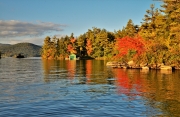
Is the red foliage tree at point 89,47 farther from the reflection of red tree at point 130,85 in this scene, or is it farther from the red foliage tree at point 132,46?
the reflection of red tree at point 130,85

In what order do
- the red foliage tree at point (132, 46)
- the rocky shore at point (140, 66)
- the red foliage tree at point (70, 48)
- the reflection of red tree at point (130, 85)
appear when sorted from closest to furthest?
the reflection of red tree at point (130, 85)
the rocky shore at point (140, 66)
the red foliage tree at point (132, 46)
the red foliage tree at point (70, 48)

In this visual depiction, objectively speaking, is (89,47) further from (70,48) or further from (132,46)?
(132,46)

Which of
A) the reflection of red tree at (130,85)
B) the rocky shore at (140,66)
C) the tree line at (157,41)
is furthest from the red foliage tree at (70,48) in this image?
the reflection of red tree at (130,85)

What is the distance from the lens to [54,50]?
492 feet

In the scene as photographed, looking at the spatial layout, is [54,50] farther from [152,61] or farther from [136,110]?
[136,110]

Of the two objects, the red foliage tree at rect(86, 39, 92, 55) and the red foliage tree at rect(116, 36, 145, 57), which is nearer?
the red foliage tree at rect(116, 36, 145, 57)

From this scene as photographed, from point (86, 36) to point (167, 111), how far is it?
132608 millimetres

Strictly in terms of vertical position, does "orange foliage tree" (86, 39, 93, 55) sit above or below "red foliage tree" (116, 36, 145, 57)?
above

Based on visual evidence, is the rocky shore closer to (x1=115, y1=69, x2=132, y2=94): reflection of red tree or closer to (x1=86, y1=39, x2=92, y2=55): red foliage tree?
(x1=115, y1=69, x2=132, y2=94): reflection of red tree

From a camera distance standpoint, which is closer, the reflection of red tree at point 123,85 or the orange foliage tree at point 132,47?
the reflection of red tree at point 123,85

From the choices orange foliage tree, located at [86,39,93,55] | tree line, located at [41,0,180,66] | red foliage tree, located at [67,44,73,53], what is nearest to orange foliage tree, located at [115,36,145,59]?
tree line, located at [41,0,180,66]

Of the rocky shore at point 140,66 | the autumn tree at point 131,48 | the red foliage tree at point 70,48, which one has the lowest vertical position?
the rocky shore at point 140,66

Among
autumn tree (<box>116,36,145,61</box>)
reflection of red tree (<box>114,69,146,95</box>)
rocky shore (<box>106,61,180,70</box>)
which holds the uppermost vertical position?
autumn tree (<box>116,36,145,61</box>)

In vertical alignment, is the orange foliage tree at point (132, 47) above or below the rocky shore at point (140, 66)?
above
